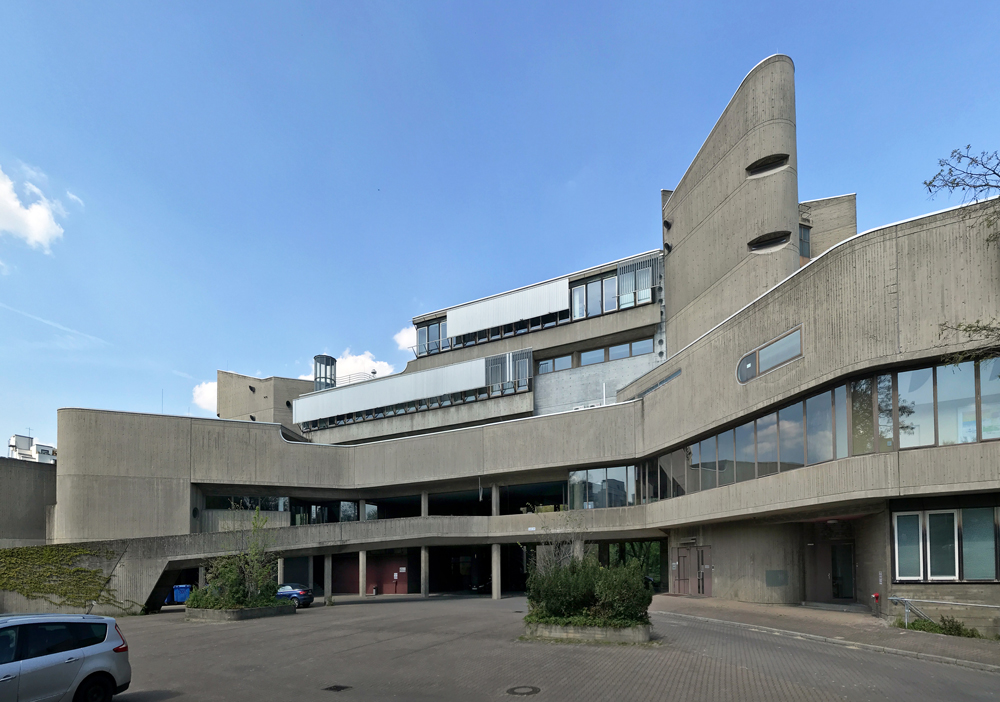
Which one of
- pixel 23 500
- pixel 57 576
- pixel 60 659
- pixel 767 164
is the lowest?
pixel 57 576

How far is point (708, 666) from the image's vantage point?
14688 millimetres

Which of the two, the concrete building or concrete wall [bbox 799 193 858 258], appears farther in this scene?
concrete wall [bbox 799 193 858 258]

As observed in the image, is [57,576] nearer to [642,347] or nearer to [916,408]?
[642,347]

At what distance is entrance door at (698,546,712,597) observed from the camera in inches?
1224

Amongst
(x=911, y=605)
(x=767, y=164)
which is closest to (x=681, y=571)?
(x=911, y=605)

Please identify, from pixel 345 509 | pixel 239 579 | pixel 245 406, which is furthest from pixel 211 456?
pixel 245 406

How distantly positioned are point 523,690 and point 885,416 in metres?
12.3

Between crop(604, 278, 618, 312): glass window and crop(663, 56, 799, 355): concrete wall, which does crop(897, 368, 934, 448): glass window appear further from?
crop(604, 278, 618, 312): glass window

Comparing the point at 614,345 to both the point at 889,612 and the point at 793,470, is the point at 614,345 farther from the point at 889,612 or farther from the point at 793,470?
the point at 889,612

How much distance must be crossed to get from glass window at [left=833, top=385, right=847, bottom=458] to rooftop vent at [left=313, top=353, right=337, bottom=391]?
48.5 m

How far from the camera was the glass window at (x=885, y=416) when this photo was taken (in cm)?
1930

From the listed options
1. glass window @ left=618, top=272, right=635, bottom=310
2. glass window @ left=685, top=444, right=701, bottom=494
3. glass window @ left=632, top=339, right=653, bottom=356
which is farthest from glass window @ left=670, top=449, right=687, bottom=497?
glass window @ left=618, top=272, right=635, bottom=310

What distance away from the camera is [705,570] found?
103ft

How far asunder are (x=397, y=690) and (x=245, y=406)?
5534cm
